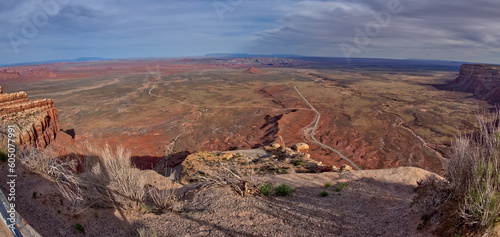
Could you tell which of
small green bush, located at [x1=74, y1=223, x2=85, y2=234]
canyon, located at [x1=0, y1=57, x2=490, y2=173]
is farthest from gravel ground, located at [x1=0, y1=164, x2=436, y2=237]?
canyon, located at [x1=0, y1=57, x2=490, y2=173]

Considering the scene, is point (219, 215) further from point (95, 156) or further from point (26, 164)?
point (26, 164)

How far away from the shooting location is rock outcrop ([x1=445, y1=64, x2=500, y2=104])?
47.8m

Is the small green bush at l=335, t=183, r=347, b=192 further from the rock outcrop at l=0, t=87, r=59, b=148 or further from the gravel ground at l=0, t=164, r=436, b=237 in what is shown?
Result: the rock outcrop at l=0, t=87, r=59, b=148

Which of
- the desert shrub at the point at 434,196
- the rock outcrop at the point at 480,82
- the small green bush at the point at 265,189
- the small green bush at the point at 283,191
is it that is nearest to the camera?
the desert shrub at the point at 434,196

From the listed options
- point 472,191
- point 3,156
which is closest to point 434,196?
point 472,191

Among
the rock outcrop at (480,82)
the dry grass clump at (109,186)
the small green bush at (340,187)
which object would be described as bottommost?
the small green bush at (340,187)

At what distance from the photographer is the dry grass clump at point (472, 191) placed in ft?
11.4

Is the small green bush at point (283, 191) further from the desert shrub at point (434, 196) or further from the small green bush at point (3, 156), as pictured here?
the small green bush at point (3, 156)

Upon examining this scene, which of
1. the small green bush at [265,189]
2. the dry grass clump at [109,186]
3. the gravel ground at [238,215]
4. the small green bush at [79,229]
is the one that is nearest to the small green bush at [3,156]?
the gravel ground at [238,215]

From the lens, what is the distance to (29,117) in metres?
15.2

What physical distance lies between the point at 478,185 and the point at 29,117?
68.5ft

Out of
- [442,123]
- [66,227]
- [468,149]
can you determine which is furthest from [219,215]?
[442,123]

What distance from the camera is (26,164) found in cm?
A: 694

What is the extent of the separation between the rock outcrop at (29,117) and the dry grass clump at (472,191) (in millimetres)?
17478
